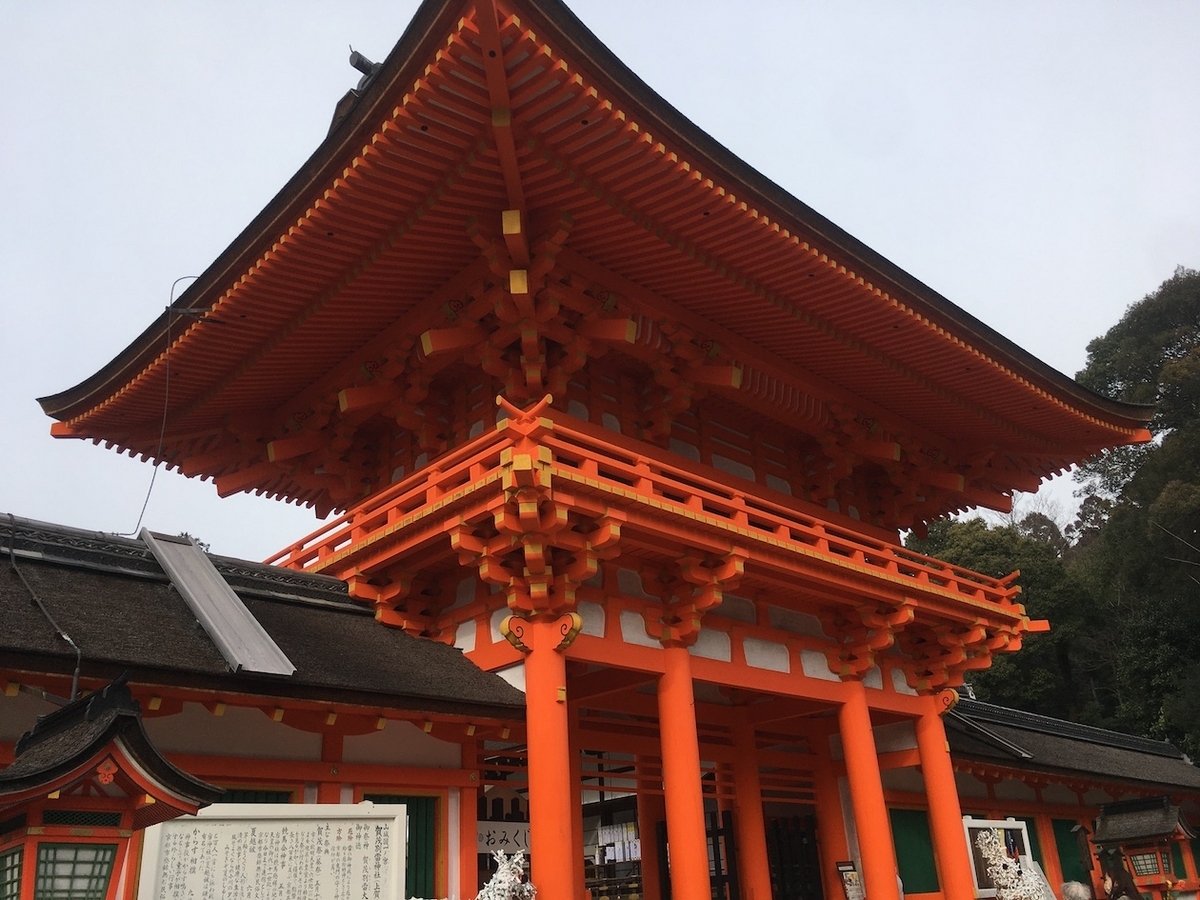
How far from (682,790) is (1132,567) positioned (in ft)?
85.0

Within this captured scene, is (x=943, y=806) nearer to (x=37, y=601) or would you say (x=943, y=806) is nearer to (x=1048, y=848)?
(x=1048, y=848)

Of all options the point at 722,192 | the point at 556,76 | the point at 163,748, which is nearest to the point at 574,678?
the point at 163,748

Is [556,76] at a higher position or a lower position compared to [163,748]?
higher

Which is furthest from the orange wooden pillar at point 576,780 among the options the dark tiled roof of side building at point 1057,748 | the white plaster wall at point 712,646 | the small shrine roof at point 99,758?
the dark tiled roof of side building at point 1057,748

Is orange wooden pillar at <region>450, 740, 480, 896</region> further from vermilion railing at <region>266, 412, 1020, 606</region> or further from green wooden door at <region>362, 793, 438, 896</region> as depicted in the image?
vermilion railing at <region>266, 412, 1020, 606</region>

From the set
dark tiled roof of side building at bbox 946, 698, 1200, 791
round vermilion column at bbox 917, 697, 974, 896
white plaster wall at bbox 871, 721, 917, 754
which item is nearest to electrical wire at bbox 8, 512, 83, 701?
round vermilion column at bbox 917, 697, 974, 896

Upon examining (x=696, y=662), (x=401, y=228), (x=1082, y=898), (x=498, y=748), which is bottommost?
(x=1082, y=898)

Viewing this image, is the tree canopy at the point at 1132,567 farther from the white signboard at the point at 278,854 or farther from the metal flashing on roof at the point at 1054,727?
the white signboard at the point at 278,854

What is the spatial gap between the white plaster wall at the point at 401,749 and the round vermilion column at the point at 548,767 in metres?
1.12

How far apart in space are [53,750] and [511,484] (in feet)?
15.1

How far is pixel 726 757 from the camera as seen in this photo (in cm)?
1364

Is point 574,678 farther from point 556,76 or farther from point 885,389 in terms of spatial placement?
point 556,76

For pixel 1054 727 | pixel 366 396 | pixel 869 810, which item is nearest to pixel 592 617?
pixel 366 396

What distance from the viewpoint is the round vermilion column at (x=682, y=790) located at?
9.87 metres
